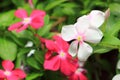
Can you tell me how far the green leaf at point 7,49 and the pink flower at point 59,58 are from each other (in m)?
0.14

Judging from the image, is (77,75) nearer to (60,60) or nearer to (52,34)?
(60,60)

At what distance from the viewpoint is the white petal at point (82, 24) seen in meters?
1.05

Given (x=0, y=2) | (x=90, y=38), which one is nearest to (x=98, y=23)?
(x=90, y=38)

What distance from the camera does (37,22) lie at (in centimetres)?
115

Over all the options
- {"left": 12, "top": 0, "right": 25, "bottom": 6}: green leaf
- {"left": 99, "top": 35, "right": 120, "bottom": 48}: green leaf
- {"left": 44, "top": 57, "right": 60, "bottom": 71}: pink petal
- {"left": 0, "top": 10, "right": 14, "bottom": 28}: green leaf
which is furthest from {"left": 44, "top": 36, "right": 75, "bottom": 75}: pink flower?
{"left": 12, "top": 0, "right": 25, "bottom": 6}: green leaf

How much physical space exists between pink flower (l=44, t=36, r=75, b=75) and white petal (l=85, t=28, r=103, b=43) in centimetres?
8

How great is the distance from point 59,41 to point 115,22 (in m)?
0.22

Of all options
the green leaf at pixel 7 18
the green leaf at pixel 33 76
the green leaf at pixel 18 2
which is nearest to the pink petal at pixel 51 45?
the green leaf at pixel 33 76

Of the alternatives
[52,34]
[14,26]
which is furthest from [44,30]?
[14,26]

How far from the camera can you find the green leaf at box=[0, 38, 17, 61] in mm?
1171

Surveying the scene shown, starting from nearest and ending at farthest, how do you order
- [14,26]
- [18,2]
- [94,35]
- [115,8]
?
[94,35], [14,26], [115,8], [18,2]

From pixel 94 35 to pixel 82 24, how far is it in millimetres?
50

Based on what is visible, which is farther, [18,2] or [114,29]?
[18,2]

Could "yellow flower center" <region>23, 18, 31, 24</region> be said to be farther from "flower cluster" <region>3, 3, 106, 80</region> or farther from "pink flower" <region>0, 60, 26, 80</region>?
"pink flower" <region>0, 60, 26, 80</region>
